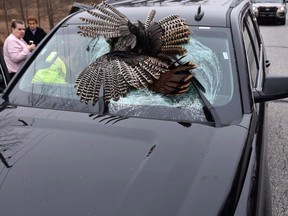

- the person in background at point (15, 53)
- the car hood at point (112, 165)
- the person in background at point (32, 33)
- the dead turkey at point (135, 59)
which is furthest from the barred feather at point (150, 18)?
the person in background at point (32, 33)

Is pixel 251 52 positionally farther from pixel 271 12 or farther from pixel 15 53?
pixel 271 12

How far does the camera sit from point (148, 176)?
6.15 ft

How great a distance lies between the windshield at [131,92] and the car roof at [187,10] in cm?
9

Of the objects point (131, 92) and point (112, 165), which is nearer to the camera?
point (112, 165)

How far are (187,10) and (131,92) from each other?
0.93 metres

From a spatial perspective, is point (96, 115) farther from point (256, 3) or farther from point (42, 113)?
point (256, 3)

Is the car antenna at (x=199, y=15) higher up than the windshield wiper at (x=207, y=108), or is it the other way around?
the car antenna at (x=199, y=15)

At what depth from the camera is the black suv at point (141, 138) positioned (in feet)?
5.69

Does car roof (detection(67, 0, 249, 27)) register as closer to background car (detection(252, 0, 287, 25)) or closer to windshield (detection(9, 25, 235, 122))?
windshield (detection(9, 25, 235, 122))

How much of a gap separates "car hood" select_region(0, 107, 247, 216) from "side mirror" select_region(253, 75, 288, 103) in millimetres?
419

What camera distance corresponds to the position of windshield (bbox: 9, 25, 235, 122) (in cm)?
252

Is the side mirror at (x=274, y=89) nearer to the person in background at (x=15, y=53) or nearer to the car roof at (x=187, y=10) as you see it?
the car roof at (x=187, y=10)

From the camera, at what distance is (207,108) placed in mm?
2500

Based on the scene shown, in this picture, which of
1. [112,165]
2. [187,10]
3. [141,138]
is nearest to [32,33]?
Answer: [187,10]
